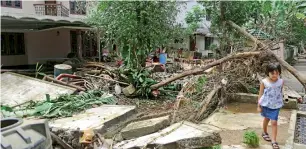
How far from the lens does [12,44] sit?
18312mm

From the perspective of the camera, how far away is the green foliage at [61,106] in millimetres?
6441

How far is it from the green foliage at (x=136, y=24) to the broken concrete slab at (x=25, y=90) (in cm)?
289

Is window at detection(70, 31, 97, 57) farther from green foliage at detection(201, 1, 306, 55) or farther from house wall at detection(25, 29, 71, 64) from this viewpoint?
green foliage at detection(201, 1, 306, 55)

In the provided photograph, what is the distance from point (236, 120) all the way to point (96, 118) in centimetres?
315

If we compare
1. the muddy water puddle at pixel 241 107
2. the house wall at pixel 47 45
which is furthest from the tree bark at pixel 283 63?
the house wall at pixel 47 45

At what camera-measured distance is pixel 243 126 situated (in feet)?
20.0

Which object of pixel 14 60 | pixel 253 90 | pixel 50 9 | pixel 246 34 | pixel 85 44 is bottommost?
pixel 253 90

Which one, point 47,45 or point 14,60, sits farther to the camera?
point 47,45

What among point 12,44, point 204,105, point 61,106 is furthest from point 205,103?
point 12,44

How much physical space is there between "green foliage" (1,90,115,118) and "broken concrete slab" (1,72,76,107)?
703mm

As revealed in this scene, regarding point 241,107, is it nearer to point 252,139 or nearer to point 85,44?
point 252,139

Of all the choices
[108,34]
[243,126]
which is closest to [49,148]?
[243,126]

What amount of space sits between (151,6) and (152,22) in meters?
0.55

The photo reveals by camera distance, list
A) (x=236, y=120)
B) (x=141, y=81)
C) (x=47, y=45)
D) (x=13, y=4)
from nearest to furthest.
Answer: (x=236, y=120), (x=141, y=81), (x=13, y=4), (x=47, y=45)
